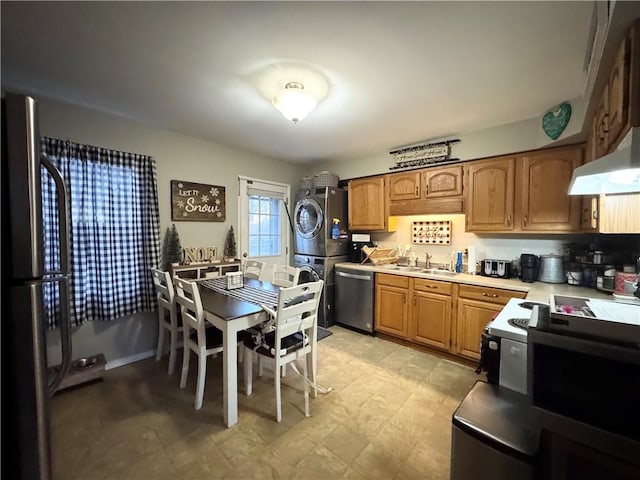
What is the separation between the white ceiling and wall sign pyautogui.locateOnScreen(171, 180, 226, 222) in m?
0.74

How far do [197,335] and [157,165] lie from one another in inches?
74.1

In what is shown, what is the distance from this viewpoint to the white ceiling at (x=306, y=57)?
1.28 metres

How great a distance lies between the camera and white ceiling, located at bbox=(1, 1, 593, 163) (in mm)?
1283

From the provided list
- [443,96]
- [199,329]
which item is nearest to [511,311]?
[443,96]

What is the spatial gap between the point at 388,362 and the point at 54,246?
313 centimetres

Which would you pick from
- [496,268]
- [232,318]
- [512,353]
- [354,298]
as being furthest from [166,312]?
[496,268]

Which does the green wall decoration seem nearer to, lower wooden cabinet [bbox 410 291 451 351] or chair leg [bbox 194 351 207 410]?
lower wooden cabinet [bbox 410 291 451 351]

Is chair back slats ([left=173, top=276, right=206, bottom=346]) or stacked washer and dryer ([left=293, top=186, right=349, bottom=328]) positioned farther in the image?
stacked washer and dryer ([left=293, top=186, right=349, bottom=328])

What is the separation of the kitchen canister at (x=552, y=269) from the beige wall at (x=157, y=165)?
3.43 m

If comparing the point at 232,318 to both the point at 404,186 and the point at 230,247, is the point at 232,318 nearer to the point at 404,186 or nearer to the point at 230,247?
the point at 230,247

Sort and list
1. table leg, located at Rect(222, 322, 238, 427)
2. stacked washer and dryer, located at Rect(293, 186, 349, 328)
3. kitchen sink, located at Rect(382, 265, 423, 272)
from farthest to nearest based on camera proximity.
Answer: stacked washer and dryer, located at Rect(293, 186, 349, 328), kitchen sink, located at Rect(382, 265, 423, 272), table leg, located at Rect(222, 322, 238, 427)

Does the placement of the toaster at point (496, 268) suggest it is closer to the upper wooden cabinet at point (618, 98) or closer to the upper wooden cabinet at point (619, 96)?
the upper wooden cabinet at point (618, 98)

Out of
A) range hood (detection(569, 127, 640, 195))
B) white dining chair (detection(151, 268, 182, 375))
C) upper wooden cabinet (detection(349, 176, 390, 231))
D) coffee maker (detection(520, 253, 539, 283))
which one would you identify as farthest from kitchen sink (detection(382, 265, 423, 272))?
white dining chair (detection(151, 268, 182, 375))

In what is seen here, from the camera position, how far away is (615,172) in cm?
104
